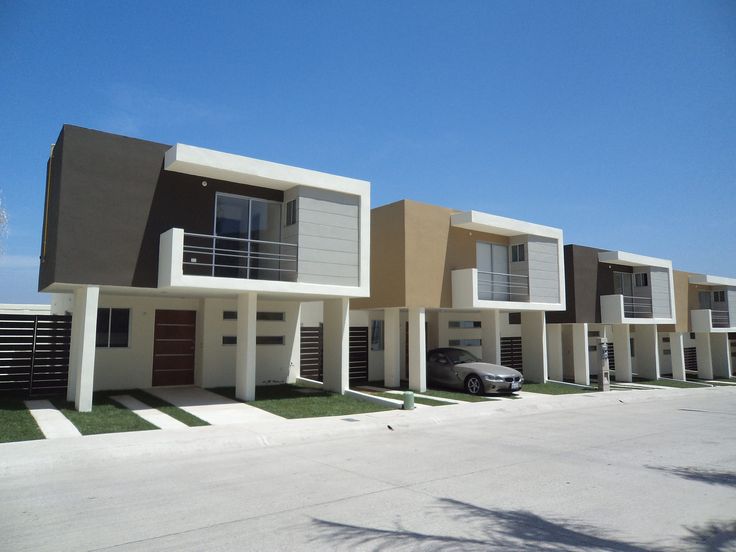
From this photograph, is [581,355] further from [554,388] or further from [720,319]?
[720,319]

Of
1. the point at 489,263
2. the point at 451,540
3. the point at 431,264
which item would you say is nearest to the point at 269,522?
the point at 451,540

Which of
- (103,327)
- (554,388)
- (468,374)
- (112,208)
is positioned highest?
(112,208)

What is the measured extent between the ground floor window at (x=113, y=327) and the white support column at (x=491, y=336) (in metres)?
12.8

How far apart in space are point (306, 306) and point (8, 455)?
1206 cm

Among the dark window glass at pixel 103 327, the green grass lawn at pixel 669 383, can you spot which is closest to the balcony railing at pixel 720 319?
the green grass lawn at pixel 669 383

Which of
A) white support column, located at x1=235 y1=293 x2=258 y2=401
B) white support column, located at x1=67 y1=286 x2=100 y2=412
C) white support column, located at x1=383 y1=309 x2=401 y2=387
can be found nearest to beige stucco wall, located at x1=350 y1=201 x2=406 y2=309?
white support column, located at x1=383 y1=309 x2=401 y2=387

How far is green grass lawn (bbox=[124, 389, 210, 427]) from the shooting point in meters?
12.2

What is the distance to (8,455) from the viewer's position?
8.56 m

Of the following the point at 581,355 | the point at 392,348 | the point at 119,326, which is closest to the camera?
the point at 119,326

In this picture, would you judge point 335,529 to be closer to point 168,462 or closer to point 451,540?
point 451,540

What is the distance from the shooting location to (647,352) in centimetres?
2923

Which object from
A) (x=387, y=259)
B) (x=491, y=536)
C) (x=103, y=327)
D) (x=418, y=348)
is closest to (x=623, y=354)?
(x=418, y=348)

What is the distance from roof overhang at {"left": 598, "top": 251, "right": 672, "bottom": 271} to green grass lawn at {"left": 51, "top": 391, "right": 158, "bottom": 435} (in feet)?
71.0

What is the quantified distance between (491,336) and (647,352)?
12.6 meters
